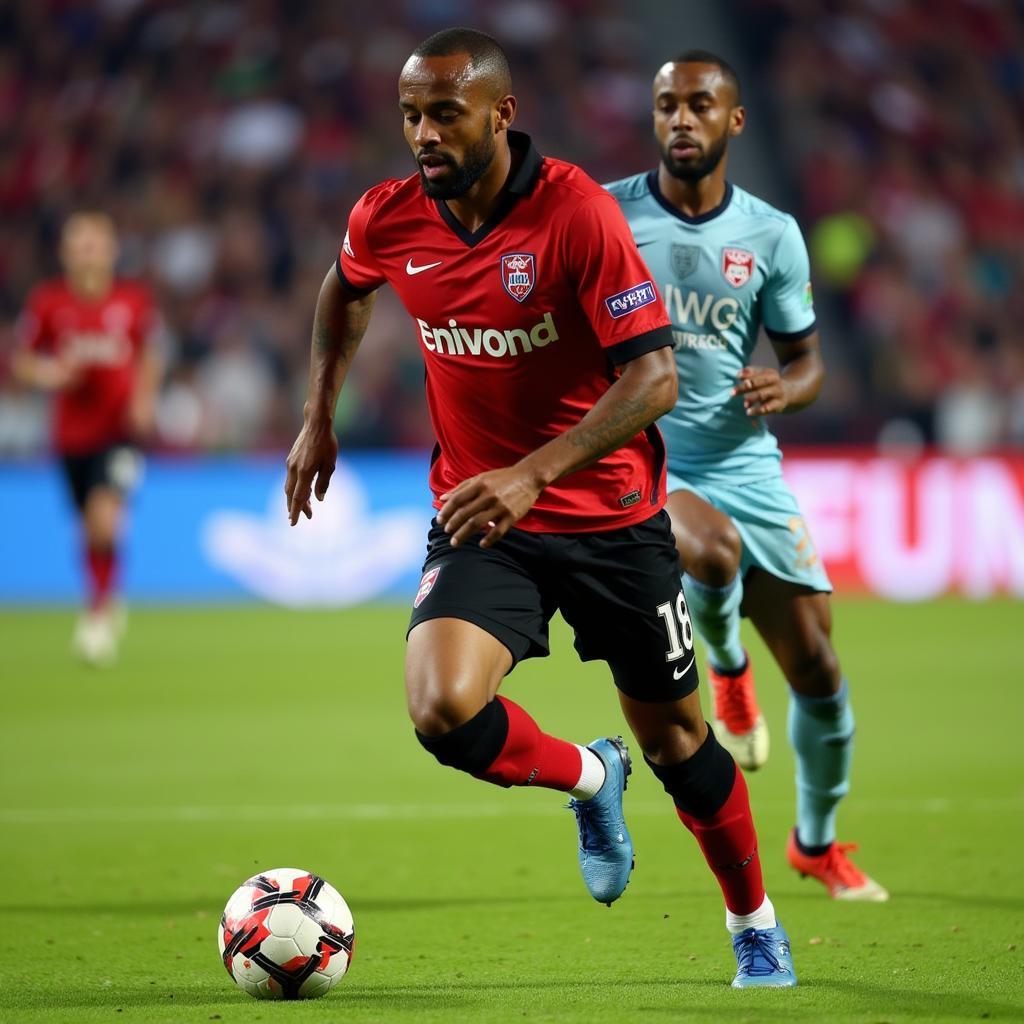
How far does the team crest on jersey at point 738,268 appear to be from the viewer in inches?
222

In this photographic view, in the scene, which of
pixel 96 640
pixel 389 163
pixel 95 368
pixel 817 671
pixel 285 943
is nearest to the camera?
pixel 285 943

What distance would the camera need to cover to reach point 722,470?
581cm

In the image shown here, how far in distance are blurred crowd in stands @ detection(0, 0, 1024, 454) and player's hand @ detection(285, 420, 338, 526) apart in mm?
11222

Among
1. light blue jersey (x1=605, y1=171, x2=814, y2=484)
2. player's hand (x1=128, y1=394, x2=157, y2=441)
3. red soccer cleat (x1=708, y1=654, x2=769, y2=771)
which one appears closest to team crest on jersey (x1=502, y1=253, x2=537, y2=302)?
light blue jersey (x1=605, y1=171, x2=814, y2=484)

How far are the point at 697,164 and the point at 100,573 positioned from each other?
23.8 ft

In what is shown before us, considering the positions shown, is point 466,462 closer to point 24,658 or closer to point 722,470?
point 722,470

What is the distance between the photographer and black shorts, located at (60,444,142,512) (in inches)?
485

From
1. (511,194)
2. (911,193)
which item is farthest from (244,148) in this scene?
(511,194)

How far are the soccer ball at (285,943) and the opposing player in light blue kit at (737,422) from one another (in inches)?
70.0

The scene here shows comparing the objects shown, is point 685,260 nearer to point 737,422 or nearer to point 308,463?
point 737,422

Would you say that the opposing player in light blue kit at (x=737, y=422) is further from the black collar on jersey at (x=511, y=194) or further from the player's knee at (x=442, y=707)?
the player's knee at (x=442, y=707)

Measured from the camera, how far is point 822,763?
18.5 feet

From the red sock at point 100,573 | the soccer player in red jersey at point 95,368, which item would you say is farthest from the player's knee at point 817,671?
the soccer player in red jersey at point 95,368

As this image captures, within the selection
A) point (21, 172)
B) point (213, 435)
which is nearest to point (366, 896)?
point (213, 435)
